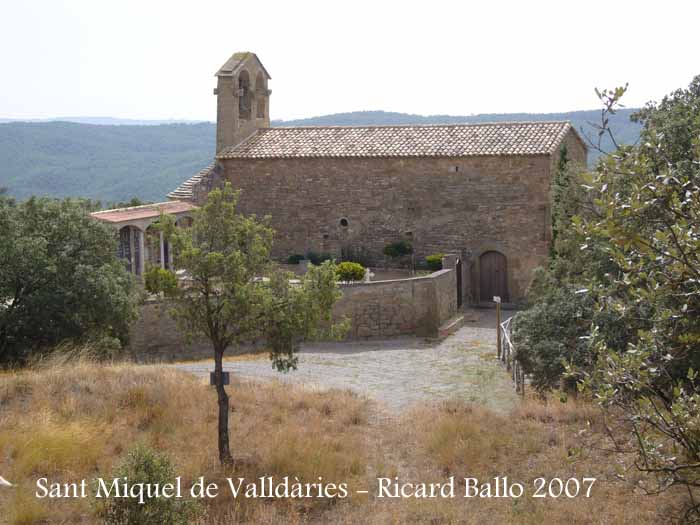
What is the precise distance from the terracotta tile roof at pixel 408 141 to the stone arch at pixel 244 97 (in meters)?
0.88

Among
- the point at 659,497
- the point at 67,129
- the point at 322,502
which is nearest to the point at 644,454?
the point at 659,497

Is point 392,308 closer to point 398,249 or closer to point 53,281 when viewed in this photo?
point 398,249

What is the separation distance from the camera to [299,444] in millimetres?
12016

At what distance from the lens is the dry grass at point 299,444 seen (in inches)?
396

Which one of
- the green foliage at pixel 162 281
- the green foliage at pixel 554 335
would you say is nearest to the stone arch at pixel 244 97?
the green foliage at pixel 554 335

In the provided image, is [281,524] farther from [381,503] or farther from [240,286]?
[240,286]

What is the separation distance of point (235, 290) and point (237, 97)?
18218 millimetres

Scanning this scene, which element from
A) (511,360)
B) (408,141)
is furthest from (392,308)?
(408,141)

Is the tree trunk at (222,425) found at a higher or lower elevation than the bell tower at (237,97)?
lower

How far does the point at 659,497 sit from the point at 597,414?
2.71 metres

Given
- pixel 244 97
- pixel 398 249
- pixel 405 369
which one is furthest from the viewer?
pixel 244 97

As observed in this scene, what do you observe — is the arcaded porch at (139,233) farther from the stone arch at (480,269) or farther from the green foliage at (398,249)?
the stone arch at (480,269)

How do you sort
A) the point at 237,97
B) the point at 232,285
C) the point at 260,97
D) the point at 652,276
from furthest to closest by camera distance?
the point at 260,97 < the point at 237,97 < the point at 232,285 < the point at 652,276

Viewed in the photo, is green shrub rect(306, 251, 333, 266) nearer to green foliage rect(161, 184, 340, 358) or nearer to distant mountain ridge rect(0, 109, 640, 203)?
green foliage rect(161, 184, 340, 358)
